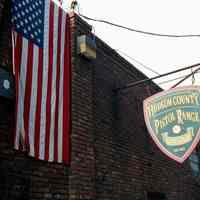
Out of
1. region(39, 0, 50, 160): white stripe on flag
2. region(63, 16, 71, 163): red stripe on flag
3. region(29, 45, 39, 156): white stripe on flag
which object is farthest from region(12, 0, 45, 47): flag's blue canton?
region(63, 16, 71, 163): red stripe on flag

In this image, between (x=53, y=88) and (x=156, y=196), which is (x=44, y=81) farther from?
(x=156, y=196)

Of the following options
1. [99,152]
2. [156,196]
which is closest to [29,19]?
[99,152]

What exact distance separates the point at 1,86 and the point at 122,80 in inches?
152

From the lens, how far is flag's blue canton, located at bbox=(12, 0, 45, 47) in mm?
4789

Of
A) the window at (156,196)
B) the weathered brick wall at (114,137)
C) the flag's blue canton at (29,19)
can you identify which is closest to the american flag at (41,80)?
the flag's blue canton at (29,19)

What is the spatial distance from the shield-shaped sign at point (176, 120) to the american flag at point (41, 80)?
1702mm

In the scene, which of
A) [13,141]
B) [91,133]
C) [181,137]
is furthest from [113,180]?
[13,141]

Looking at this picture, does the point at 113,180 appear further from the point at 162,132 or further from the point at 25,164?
the point at 25,164

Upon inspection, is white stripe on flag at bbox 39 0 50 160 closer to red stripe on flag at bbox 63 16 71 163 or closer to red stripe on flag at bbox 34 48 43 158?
red stripe on flag at bbox 34 48 43 158

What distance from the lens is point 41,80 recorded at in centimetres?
500

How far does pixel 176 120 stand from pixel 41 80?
2.48 meters

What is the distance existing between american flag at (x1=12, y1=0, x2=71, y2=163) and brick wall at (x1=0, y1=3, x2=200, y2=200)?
152 millimetres

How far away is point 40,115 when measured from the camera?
4801 millimetres

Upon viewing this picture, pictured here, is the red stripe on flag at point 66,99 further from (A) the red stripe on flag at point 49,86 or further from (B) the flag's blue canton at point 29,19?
(B) the flag's blue canton at point 29,19
